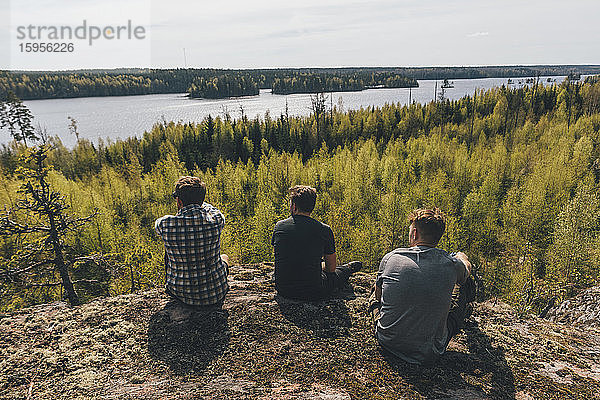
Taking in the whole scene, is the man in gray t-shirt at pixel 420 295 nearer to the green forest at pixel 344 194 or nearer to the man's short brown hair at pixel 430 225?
the man's short brown hair at pixel 430 225

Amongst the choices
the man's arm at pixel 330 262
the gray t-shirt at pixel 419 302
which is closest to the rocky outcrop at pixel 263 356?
the gray t-shirt at pixel 419 302

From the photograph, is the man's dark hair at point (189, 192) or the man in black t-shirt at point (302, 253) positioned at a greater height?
the man's dark hair at point (189, 192)

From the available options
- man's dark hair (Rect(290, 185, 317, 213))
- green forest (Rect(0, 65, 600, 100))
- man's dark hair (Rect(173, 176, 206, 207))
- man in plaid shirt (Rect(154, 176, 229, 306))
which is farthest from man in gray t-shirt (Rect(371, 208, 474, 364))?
green forest (Rect(0, 65, 600, 100))

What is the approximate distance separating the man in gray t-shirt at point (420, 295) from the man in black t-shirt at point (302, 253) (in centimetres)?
115

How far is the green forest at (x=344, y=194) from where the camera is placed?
1653 cm

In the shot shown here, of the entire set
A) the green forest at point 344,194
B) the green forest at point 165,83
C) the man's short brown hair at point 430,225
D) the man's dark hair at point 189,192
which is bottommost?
the green forest at point 344,194

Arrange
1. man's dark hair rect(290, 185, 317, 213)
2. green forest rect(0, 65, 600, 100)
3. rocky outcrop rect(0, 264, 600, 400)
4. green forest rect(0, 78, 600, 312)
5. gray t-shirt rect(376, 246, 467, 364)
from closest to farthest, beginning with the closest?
rocky outcrop rect(0, 264, 600, 400) < gray t-shirt rect(376, 246, 467, 364) < man's dark hair rect(290, 185, 317, 213) < green forest rect(0, 78, 600, 312) < green forest rect(0, 65, 600, 100)

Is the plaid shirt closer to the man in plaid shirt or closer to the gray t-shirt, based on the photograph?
the man in plaid shirt

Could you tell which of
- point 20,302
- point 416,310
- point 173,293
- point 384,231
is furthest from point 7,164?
point 416,310

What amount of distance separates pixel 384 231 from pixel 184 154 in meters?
36.7

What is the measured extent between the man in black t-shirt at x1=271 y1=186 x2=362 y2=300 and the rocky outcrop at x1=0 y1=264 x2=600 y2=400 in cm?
25

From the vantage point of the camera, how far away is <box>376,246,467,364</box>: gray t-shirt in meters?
3.41

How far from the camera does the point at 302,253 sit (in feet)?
15.3

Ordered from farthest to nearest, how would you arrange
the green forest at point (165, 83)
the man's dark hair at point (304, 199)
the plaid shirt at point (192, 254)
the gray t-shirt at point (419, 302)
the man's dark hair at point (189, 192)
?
the green forest at point (165, 83)
the man's dark hair at point (304, 199)
the man's dark hair at point (189, 192)
the plaid shirt at point (192, 254)
the gray t-shirt at point (419, 302)
